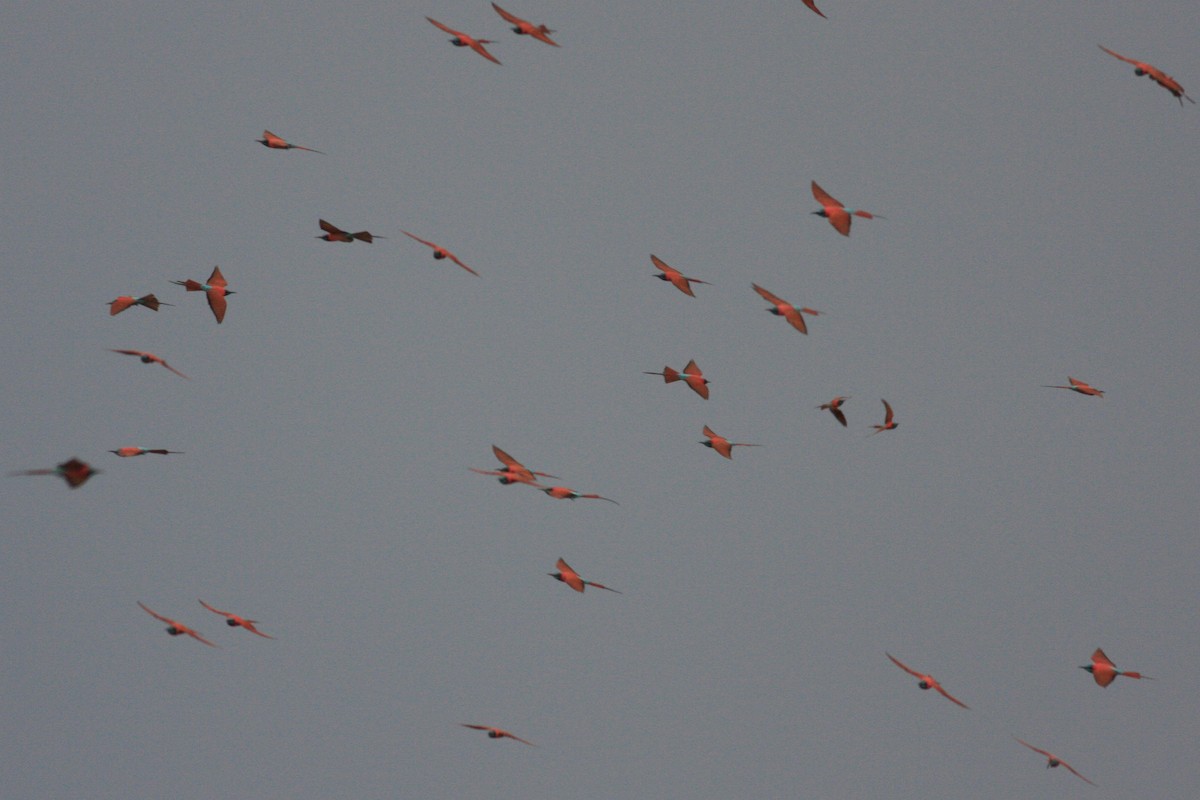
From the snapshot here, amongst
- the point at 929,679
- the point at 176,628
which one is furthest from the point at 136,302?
the point at 929,679

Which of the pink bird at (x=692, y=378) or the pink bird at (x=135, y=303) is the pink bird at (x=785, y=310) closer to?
the pink bird at (x=692, y=378)

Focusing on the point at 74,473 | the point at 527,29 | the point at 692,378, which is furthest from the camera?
the point at 692,378

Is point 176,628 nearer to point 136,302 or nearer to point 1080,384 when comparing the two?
point 136,302

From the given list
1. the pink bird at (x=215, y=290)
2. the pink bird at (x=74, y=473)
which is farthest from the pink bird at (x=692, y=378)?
the pink bird at (x=74, y=473)

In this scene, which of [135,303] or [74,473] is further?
[135,303]

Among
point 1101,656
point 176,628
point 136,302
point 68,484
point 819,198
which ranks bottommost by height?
point 176,628

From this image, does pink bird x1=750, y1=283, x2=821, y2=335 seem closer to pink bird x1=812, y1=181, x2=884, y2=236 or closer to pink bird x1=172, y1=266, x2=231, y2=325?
pink bird x1=812, y1=181, x2=884, y2=236

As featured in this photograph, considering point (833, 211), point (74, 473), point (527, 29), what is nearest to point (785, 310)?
point (833, 211)

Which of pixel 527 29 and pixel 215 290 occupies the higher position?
pixel 527 29

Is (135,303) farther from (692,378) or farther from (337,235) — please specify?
(692,378)

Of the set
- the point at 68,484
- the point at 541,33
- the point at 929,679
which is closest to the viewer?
Answer: the point at 68,484

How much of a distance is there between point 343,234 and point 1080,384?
36.4 feet

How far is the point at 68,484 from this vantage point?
15.9 metres

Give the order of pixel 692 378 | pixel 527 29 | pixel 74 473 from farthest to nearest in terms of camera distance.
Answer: pixel 692 378 < pixel 527 29 < pixel 74 473
